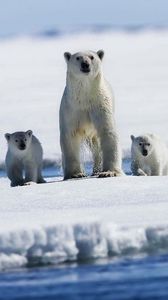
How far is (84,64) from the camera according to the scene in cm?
963

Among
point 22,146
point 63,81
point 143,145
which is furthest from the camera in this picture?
point 63,81

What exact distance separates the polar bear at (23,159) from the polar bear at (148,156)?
4.13ft

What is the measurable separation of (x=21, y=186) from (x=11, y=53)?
20773 millimetres

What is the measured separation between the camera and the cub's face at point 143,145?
1070 cm

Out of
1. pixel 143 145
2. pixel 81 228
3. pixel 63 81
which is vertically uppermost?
pixel 63 81

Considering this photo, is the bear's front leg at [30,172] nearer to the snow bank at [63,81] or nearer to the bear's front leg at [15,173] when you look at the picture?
the bear's front leg at [15,173]

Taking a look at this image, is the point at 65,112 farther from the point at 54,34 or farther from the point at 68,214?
the point at 54,34

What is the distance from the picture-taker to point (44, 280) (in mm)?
6359

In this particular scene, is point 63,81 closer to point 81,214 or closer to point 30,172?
point 30,172

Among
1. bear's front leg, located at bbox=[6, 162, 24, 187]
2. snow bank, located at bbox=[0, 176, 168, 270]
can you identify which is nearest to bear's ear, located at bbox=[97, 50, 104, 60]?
bear's front leg, located at bbox=[6, 162, 24, 187]

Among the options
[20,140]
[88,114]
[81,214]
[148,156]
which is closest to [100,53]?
[88,114]

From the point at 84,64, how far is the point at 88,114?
46 cm

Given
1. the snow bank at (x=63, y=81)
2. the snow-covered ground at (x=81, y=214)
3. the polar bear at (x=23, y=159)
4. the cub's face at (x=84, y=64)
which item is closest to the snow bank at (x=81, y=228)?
the snow-covered ground at (x=81, y=214)

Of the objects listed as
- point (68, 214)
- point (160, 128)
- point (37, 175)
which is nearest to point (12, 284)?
point (68, 214)
